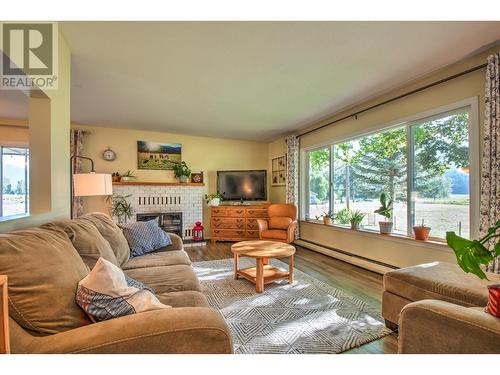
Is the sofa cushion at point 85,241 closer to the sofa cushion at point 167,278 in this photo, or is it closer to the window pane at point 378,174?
the sofa cushion at point 167,278

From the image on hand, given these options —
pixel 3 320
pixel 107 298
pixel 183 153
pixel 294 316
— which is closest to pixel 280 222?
pixel 294 316

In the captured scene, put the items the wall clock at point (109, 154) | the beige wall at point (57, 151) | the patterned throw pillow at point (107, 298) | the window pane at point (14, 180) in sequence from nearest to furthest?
1. the patterned throw pillow at point (107, 298)
2. the beige wall at point (57, 151)
3. the window pane at point (14, 180)
4. the wall clock at point (109, 154)

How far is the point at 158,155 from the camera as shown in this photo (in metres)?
5.17

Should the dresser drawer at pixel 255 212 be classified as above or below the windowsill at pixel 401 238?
above

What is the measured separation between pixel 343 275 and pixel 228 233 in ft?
8.77

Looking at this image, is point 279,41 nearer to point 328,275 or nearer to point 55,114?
point 55,114

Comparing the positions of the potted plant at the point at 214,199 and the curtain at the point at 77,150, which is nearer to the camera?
the curtain at the point at 77,150

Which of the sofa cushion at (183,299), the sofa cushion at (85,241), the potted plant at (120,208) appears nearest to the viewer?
the sofa cushion at (183,299)

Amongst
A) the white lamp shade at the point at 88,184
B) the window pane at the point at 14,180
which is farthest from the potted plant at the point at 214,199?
the window pane at the point at 14,180

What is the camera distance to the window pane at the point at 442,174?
8.02ft

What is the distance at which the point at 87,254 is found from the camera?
5.01 ft

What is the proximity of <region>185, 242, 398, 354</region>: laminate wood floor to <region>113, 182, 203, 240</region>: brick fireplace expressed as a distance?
0.78 m

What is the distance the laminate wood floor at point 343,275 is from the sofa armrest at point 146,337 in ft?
3.94
